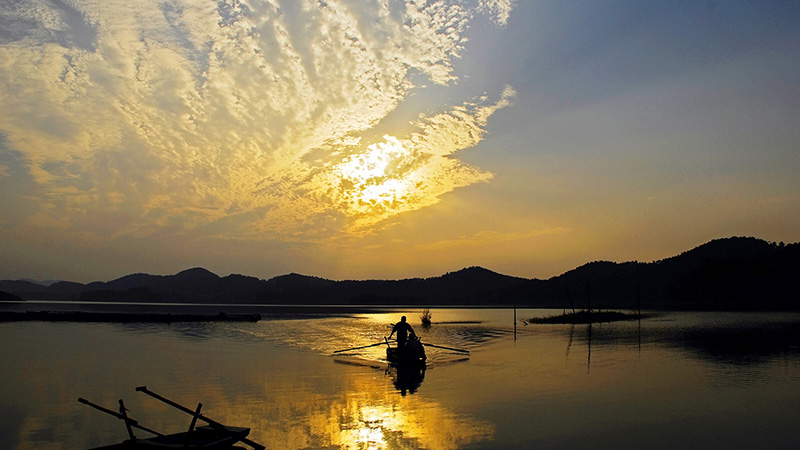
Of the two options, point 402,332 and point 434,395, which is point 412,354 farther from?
point 434,395

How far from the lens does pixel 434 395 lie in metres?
19.1

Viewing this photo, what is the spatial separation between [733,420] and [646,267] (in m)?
179

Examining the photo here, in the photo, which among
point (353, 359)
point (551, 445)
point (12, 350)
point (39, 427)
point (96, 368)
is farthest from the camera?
point (12, 350)

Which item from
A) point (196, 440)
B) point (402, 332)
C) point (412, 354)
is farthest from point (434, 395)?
point (402, 332)

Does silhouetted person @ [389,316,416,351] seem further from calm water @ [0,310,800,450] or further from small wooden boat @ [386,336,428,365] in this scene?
calm water @ [0,310,800,450]

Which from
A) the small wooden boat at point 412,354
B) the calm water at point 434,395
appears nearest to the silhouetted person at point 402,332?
the small wooden boat at point 412,354

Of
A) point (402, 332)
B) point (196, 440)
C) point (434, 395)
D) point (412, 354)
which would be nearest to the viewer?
point (196, 440)

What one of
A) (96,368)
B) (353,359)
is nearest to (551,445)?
(353,359)

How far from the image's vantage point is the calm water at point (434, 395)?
532 inches

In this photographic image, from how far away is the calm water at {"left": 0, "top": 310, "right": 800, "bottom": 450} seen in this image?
1352 cm

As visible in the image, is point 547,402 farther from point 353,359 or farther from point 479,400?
point 353,359

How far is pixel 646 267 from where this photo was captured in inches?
7037

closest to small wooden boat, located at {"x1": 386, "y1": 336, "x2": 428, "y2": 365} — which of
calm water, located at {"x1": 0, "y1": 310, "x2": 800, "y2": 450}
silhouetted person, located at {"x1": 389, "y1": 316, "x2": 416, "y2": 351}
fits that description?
calm water, located at {"x1": 0, "y1": 310, "x2": 800, "y2": 450}

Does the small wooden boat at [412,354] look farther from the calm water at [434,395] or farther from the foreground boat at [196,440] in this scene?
the foreground boat at [196,440]
